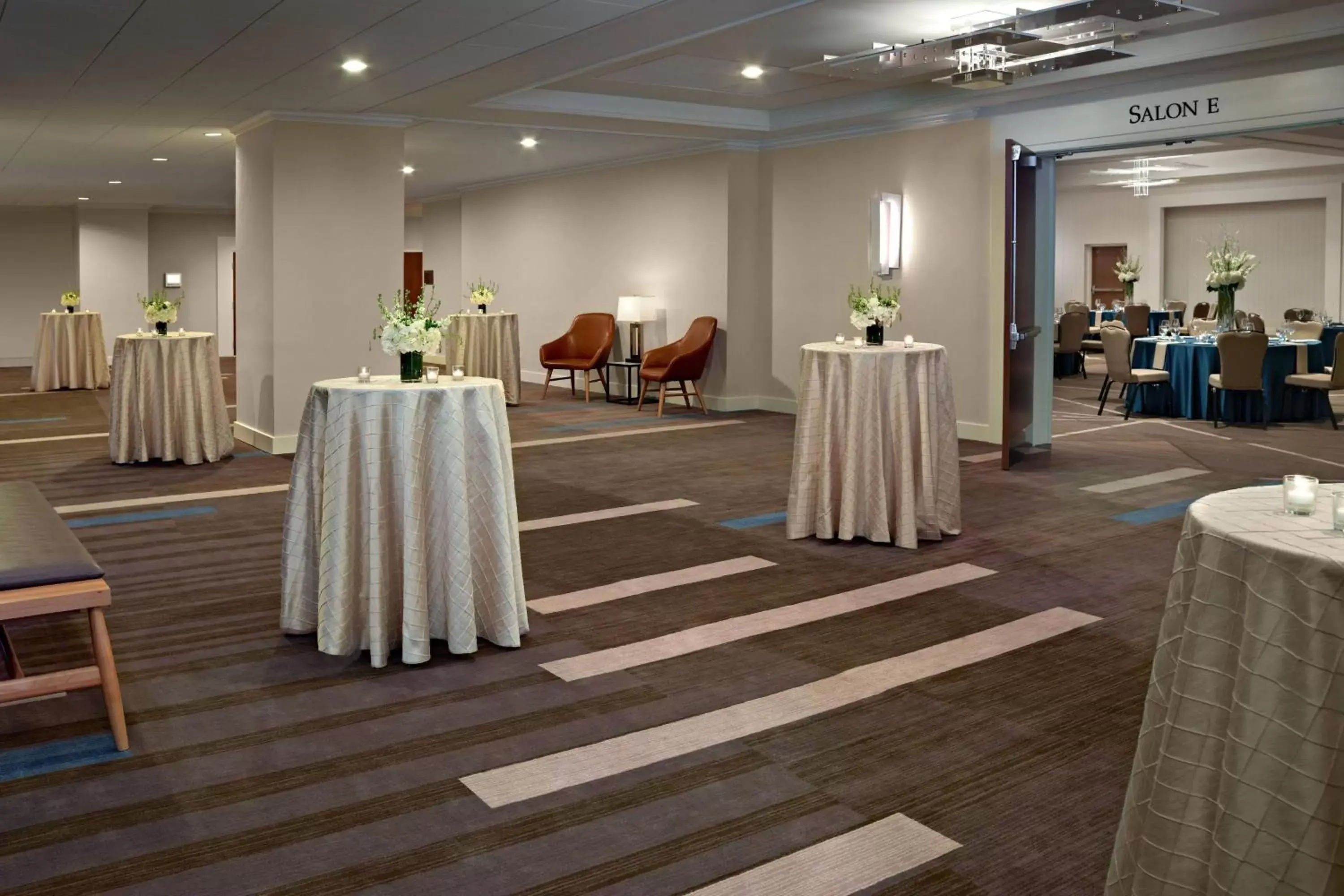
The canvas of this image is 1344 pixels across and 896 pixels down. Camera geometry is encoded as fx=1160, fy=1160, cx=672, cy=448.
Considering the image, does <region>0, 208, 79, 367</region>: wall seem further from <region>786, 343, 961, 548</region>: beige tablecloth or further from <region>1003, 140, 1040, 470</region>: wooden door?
<region>786, 343, 961, 548</region>: beige tablecloth

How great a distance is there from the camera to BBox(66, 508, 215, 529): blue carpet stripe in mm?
6309

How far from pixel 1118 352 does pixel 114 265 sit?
14.9 m

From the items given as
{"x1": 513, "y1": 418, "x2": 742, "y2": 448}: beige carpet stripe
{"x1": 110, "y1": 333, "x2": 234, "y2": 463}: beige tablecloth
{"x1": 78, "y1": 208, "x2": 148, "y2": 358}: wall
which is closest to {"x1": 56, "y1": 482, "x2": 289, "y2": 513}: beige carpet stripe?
{"x1": 110, "y1": 333, "x2": 234, "y2": 463}: beige tablecloth

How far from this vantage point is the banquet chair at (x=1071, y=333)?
14812 mm

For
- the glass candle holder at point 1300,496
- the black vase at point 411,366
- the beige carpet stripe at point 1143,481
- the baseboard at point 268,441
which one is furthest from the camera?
the baseboard at point 268,441

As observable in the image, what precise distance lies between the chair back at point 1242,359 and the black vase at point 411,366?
7940 millimetres

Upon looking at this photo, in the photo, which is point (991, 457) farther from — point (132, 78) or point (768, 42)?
point (132, 78)

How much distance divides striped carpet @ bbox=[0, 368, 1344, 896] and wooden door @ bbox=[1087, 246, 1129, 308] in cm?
1565

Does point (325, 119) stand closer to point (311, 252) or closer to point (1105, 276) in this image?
point (311, 252)

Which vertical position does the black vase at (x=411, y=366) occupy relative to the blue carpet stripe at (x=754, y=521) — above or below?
above

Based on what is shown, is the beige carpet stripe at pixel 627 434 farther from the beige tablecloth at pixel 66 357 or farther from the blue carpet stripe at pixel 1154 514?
the beige tablecloth at pixel 66 357

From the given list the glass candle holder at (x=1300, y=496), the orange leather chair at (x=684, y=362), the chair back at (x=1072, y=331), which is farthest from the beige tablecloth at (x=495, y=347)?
the glass candle holder at (x=1300, y=496)

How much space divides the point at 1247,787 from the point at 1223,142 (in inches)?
495

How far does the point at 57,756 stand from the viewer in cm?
324
